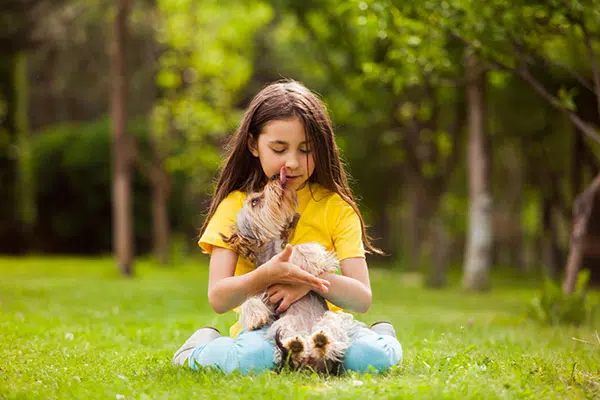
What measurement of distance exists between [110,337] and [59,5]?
17.1 meters

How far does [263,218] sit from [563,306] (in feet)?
21.3

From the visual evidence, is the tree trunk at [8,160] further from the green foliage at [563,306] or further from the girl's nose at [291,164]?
the girl's nose at [291,164]

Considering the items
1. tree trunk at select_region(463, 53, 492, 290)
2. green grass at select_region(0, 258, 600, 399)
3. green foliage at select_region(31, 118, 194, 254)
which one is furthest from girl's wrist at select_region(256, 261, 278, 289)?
green foliage at select_region(31, 118, 194, 254)

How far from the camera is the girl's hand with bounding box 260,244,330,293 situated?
186 inches

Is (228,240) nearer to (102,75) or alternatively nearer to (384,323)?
(384,323)

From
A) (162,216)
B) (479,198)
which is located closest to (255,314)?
(479,198)

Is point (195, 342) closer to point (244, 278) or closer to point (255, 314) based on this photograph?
point (255, 314)

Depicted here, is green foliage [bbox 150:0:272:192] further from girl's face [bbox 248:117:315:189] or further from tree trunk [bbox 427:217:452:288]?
girl's face [bbox 248:117:315:189]

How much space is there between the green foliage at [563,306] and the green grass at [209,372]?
0.82 feet

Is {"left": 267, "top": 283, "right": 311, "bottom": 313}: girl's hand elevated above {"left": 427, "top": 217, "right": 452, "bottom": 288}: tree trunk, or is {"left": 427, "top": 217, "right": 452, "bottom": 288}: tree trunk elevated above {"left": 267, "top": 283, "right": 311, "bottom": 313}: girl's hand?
{"left": 267, "top": 283, "right": 311, "bottom": 313}: girl's hand

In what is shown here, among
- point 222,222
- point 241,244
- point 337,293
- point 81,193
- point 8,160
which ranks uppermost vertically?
point 8,160

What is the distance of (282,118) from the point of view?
518 centimetres

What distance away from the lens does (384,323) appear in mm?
5559

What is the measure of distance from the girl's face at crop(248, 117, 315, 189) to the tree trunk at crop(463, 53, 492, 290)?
13506 mm
